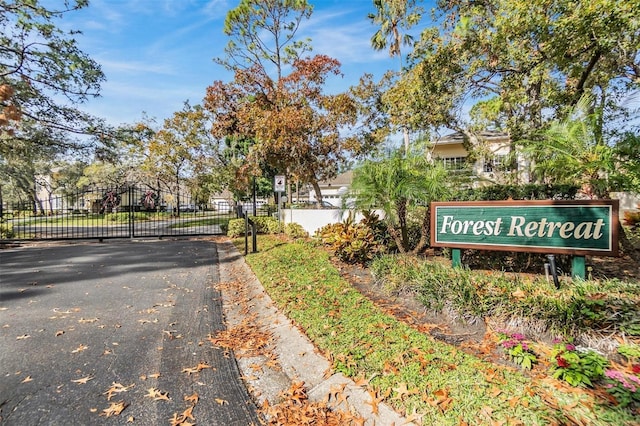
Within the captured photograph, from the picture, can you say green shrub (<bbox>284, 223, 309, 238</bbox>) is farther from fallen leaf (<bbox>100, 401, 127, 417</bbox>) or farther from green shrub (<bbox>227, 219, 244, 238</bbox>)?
fallen leaf (<bbox>100, 401, 127, 417</bbox>)

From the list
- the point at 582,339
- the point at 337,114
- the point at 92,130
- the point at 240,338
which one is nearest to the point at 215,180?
the point at 92,130

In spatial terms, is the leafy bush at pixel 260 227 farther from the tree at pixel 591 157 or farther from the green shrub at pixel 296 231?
the tree at pixel 591 157

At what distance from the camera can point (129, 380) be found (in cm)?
278

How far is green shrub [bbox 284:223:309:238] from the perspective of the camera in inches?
415

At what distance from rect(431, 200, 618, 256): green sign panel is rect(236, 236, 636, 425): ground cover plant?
6.22 feet

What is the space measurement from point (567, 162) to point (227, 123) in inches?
507

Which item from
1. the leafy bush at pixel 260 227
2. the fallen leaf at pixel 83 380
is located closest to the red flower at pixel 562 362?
the fallen leaf at pixel 83 380

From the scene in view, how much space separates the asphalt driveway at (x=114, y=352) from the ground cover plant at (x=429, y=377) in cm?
97

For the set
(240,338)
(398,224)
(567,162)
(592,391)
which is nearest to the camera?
(592,391)

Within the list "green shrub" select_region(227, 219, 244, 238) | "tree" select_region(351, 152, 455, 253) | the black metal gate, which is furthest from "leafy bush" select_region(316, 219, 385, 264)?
the black metal gate

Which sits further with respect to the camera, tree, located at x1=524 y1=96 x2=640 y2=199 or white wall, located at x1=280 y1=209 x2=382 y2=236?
white wall, located at x1=280 y1=209 x2=382 y2=236

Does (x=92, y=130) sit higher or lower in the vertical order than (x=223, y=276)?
higher

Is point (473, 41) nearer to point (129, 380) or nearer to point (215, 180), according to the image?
point (129, 380)

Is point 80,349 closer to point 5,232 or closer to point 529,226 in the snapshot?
point 529,226
